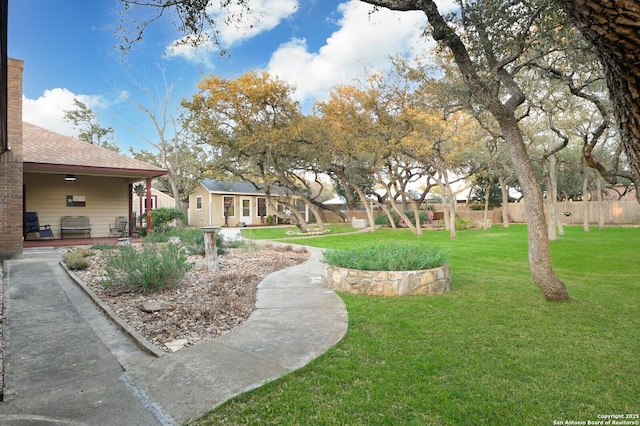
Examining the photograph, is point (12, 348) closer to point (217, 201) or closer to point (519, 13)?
point (519, 13)

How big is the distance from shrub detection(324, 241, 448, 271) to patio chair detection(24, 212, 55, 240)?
39.5 feet

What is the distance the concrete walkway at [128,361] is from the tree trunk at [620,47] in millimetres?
2705

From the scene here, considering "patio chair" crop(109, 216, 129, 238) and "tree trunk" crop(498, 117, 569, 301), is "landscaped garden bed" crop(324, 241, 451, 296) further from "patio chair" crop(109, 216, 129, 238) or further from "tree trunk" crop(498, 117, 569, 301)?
"patio chair" crop(109, 216, 129, 238)

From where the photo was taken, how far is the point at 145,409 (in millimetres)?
2361

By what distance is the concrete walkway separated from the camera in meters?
2.38

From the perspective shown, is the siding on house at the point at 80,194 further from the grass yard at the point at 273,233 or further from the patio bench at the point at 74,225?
the grass yard at the point at 273,233

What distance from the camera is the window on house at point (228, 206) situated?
88.6 ft

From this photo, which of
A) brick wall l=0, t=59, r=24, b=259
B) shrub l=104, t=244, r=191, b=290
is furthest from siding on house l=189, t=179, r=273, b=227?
shrub l=104, t=244, r=191, b=290

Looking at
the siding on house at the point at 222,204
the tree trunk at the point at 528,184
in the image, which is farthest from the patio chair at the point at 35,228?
the tree trunk at the point at 528,184

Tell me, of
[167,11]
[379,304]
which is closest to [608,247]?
[379,304]

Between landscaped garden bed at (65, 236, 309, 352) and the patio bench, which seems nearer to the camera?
landscaped garden bed at (65, 236, 309, 352)

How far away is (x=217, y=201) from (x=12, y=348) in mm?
23846

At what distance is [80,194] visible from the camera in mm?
14211

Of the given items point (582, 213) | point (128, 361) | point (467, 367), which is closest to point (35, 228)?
point (128, 361)
